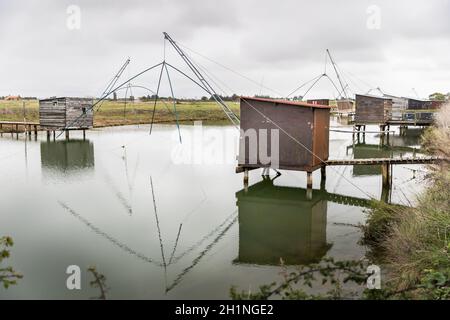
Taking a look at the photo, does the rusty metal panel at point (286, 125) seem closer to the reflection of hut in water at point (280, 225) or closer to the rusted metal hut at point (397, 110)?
the reflection of hut in water at point (280, 225)

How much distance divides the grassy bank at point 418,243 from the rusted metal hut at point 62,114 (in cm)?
3048

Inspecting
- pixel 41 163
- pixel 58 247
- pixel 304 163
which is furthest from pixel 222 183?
pixel 41 163

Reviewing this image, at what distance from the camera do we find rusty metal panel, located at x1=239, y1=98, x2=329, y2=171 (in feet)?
52.1

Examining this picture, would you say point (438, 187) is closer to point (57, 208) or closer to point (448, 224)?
point (448, 224)

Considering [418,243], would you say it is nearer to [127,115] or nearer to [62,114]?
[62,114]

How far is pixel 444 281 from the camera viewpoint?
5328 millimetres

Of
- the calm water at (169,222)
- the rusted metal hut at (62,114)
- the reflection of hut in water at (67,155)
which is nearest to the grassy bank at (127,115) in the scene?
the rusted metal hut at (62,114)

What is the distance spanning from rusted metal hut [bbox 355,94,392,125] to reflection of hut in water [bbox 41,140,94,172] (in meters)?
22.5

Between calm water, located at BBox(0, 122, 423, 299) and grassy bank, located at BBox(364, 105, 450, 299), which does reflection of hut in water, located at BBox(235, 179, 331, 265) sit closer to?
calm water, located at BBox(0, 122, 423, 299)

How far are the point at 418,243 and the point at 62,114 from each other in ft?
112

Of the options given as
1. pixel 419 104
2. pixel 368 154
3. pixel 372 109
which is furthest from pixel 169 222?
pixel 419 104

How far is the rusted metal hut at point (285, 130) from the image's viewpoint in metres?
15.9

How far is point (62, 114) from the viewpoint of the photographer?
36531 millimetres

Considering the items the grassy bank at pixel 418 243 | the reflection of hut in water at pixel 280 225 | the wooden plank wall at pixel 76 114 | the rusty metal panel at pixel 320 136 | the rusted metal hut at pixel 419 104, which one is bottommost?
the reflection of hut in water at pixel 280 225
